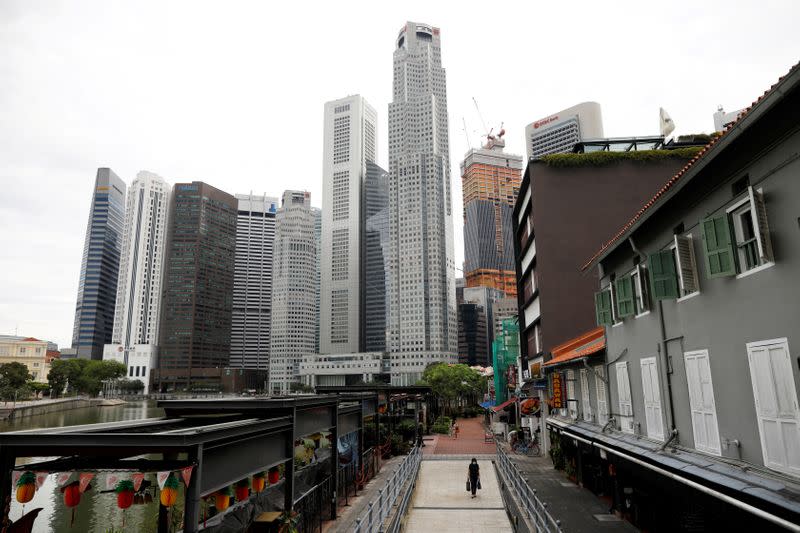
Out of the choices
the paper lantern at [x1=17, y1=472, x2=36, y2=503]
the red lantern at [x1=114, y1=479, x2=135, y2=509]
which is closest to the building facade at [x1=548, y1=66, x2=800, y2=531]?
the red lantern at [x1=114, y1=479, x2=135, y2=509]

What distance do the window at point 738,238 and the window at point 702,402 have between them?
2.38m

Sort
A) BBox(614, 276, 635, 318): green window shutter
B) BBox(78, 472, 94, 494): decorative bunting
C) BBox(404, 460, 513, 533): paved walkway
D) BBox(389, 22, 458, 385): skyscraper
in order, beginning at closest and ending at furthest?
1. BBox(78, 472, 94, 494): decorative bunting
2. BBox(614, 276, 635, 318): green window shutter
3. BBox(404, 460, 513, 533): paved walkway
4. BBox(389, 22, 458, 385): skyscraper

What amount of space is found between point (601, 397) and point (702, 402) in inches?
361

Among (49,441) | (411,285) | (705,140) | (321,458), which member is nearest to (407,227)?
(411,285)

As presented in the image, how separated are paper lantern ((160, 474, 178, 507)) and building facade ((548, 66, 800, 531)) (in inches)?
398

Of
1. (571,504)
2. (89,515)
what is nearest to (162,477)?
(571,504)

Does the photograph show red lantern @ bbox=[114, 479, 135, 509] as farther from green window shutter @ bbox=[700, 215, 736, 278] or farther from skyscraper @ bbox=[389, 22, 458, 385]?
skyscraper @ bbox=[389, 22, 458, 385]

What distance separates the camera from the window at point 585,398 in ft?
75.0

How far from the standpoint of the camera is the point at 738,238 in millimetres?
10250

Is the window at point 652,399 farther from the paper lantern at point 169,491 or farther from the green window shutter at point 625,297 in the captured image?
the paper lantern at point 169,491

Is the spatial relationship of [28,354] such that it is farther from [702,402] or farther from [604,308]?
[702,402]

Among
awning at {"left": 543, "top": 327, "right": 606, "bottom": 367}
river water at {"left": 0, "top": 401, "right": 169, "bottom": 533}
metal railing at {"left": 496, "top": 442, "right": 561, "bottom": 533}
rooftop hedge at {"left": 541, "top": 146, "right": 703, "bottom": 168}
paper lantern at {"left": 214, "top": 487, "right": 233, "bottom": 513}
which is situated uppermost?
rooftop hedge at {"left": 541, "top": 146, "right": 703, "bottom": 168}

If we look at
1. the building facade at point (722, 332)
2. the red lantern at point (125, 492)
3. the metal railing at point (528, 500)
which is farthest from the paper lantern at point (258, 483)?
the building facade at point (722, 332)

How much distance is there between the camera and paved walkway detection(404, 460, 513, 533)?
17614 millimetres
